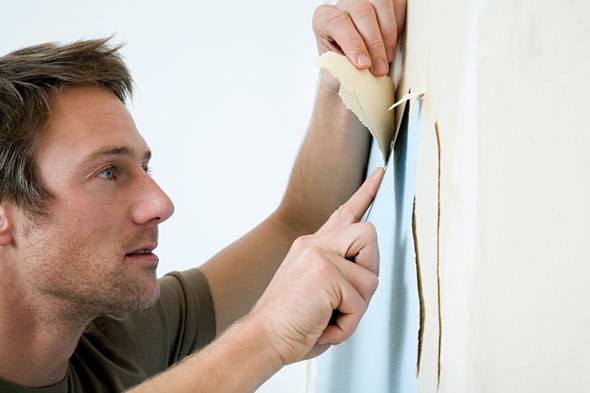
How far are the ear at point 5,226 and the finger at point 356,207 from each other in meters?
0.57

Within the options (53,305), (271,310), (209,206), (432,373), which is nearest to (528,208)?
(432,373)

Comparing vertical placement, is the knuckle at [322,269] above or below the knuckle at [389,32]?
below

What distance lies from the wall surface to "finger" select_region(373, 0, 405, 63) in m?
0.30

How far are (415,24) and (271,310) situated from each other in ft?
1.18

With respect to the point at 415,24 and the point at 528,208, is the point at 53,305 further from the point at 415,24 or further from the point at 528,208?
the point at 528,208

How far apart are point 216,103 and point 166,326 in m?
0.88

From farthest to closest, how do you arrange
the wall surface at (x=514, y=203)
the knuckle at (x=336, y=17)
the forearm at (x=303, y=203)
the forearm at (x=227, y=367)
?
the forearm at (x=303, y=203), the knuckle at (x=336, y=17), the forearm at (x=227, y=367), the wall surface at (x=514, y=203)

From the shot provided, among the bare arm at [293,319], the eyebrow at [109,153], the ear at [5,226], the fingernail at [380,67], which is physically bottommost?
the bare arm at [293,319]

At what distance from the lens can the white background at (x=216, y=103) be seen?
1859 mm

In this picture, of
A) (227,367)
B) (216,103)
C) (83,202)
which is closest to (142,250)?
(83,202)

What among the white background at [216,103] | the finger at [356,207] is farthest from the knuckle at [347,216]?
the white background at [216,103]

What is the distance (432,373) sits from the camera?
1.58ft

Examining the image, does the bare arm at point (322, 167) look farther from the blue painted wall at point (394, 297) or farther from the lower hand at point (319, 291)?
the lower hand at point (319, 291)

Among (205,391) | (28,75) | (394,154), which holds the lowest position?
(205,391)
